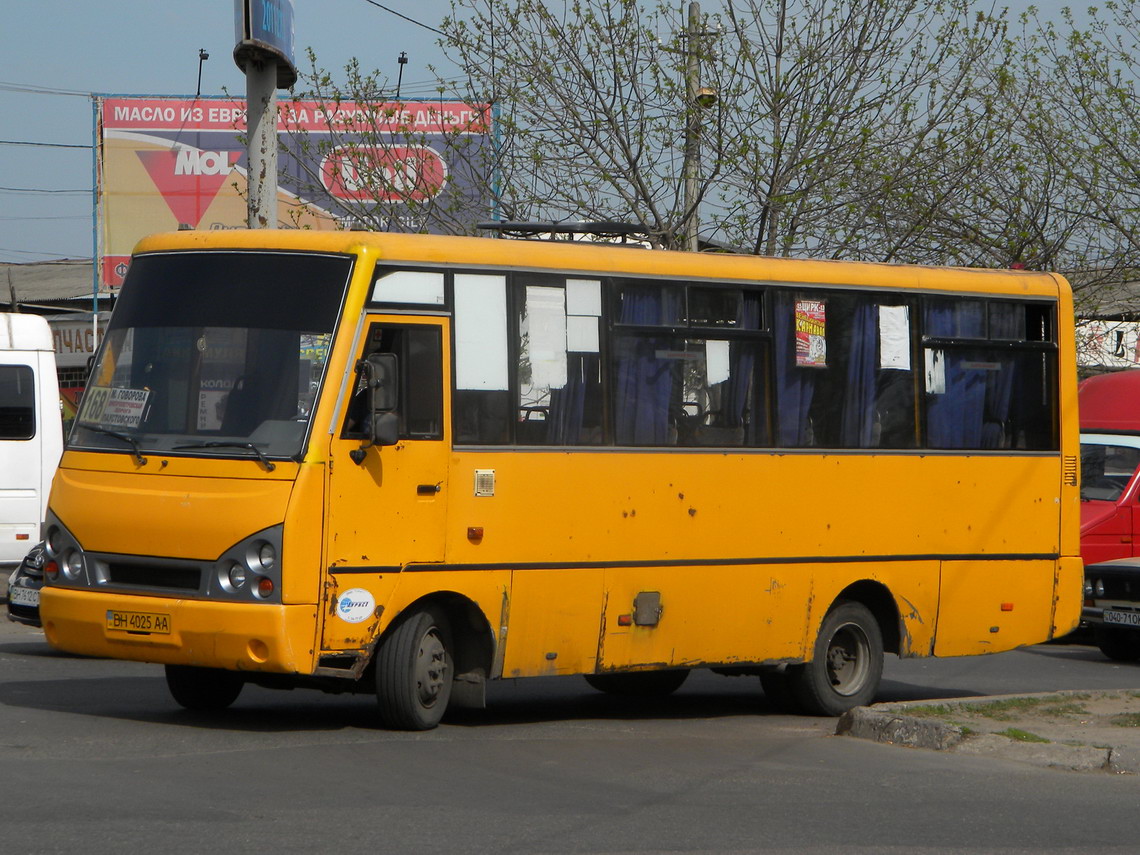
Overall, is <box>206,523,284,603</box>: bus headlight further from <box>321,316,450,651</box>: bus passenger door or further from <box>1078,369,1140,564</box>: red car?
<box>1078,369,1140,564</box>: red car

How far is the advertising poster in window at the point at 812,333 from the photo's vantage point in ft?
36.8

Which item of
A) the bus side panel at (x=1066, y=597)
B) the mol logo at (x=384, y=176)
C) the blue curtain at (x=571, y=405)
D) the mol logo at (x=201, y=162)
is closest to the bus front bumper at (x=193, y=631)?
the blue curtain at (x=571, y=405)

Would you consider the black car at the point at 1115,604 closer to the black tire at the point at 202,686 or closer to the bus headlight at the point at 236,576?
the black tire at the point at 202,686

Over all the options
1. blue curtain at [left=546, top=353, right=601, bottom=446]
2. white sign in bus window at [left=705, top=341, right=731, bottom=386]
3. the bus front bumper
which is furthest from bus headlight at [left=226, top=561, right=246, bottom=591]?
white sign in bus window at [left=705, top=341, right=731, bottom=386]

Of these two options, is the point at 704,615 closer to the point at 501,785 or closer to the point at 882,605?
the point at 882,605

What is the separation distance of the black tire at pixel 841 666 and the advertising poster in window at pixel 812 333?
5.45 ft

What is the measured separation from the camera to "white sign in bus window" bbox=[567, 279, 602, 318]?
1023 cm

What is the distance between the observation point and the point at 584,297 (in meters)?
10.3

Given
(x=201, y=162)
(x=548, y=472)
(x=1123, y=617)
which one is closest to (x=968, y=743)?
(x=548, y=472)

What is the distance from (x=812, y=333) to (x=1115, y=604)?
6599 mm

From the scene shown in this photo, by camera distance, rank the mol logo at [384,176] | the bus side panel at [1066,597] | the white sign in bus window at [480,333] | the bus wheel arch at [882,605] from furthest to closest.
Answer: the mol logo at [384,176]
the bus side panel at [1066,597]
the bus wheel arch at [882,605]
the white sign in bus window at [480,333]

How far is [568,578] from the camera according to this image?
1007 centimetres

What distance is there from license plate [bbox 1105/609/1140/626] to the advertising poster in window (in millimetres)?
6410

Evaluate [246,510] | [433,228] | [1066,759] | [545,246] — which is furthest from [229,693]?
[433,228]
